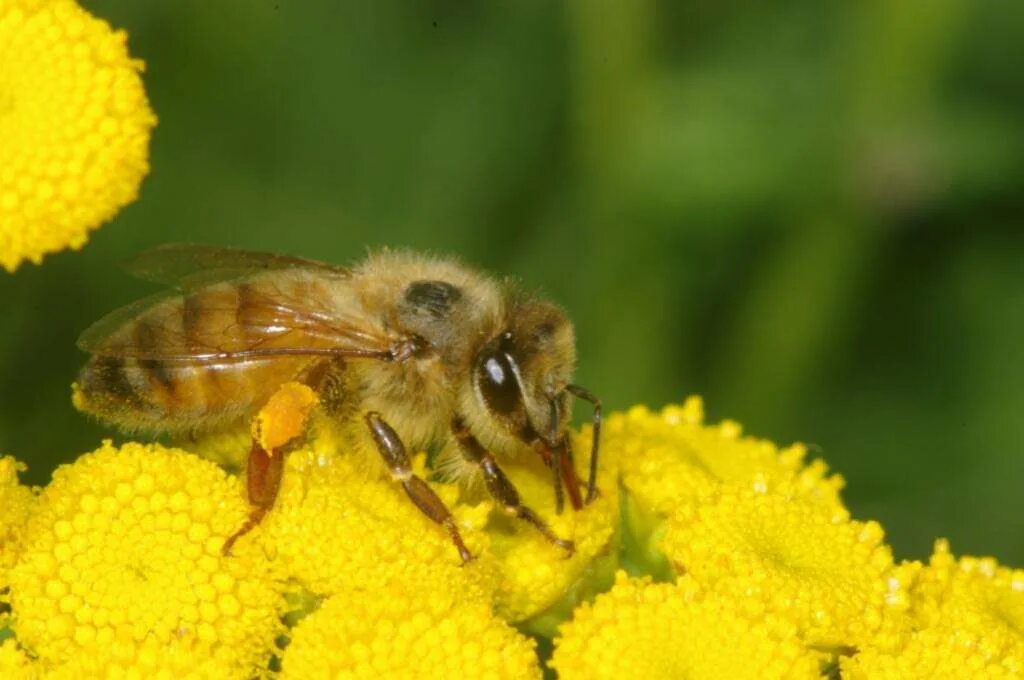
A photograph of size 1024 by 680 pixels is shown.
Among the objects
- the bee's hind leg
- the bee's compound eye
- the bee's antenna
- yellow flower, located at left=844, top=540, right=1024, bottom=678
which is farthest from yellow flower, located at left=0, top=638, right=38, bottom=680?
yellow flower, located at left=844, top=540, right=1024, bottom=678

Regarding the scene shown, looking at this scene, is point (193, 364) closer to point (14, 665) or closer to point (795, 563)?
point (14, 665)

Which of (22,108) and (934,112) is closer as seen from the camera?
(22,108)

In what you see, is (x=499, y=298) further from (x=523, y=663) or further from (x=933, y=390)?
(x=933, y=390)

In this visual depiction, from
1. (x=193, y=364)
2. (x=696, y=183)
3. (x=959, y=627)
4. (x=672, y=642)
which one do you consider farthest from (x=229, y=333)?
(x=696, y=183)

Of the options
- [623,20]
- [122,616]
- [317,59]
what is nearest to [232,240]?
[317,59]

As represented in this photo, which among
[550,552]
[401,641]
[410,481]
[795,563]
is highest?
[795,563]

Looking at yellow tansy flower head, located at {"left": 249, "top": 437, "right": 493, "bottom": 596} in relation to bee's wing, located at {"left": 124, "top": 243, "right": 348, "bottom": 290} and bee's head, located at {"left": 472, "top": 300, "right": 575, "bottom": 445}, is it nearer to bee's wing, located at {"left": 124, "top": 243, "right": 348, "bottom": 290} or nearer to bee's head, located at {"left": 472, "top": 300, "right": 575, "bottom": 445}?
bee's head, located at {"left": 472, "top": 300, "right": 575, "bottom": 445}
